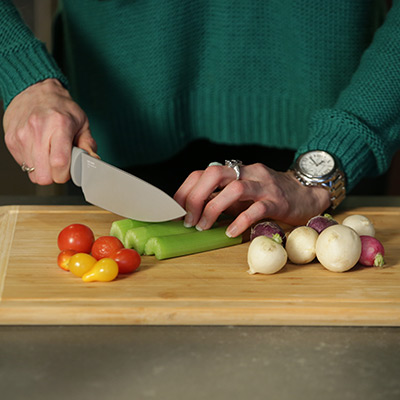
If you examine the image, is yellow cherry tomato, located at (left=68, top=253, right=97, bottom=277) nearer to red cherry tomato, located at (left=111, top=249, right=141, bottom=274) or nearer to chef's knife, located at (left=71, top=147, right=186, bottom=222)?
red cherry tomato, located at (left=111, top=249, right=141, bottom=274)

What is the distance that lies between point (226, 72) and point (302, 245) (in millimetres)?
837

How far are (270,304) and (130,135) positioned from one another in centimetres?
107

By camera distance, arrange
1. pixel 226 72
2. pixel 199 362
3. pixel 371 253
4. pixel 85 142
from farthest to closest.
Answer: pixel 226 72 < pixel 85 142 < pixel 371 253 < pixel 199 362

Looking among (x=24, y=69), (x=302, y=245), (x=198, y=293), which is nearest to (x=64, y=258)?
(x=198, y=293)

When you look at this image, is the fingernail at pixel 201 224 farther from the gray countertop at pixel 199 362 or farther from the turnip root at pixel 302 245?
the gray countertop at pixel 199 362

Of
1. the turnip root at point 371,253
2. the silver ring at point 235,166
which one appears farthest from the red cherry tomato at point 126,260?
the turnip root at point 371,253

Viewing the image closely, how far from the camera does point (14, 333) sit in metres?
1.27

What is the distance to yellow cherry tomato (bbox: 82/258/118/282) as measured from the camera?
1404mm

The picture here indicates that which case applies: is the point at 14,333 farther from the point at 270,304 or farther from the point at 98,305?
the point at 270,304

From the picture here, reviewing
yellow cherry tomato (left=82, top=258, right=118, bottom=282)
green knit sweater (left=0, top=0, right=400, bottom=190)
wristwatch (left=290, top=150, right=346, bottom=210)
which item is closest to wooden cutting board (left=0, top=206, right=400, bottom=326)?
yellow cherry tomato (left=82, top=258, right=118, bottom=282)

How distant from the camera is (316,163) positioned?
5.92ft

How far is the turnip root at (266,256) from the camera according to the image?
4.74ft

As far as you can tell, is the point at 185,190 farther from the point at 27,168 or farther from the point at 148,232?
the point at 27,168

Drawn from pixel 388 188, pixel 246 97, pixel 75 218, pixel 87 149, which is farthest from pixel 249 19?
pixel 388 188
